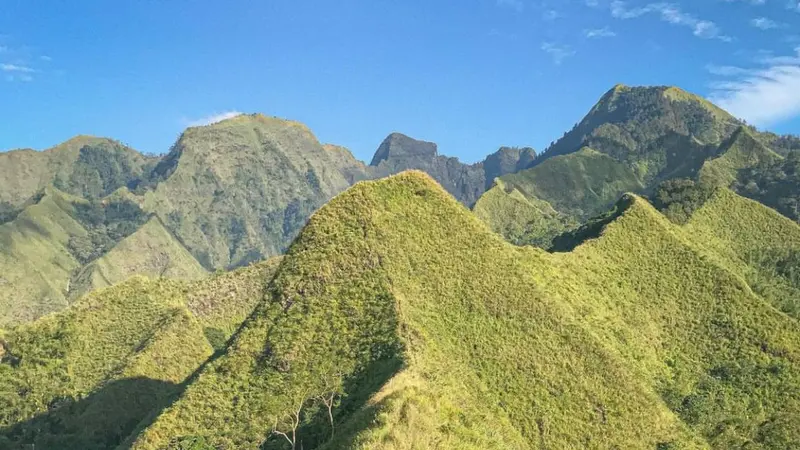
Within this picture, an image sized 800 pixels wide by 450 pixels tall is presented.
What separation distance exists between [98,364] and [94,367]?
1.75 ft

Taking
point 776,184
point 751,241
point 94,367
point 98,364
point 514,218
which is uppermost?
point 514,218

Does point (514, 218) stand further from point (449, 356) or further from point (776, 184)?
point (449, 356)

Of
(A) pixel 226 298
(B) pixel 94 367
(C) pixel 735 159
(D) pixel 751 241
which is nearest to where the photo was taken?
(B) pixel 94 367

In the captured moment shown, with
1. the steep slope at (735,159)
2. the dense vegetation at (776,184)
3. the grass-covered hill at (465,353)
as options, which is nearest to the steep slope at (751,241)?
the grass-covered hill at (465,353)

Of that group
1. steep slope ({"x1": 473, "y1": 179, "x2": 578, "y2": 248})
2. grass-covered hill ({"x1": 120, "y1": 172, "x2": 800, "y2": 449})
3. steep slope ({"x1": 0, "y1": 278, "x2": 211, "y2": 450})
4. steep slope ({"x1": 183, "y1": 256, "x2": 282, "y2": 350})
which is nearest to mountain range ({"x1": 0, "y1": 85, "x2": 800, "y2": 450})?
grass-covered hill ({"x1": 120, "y1": 172, "x2": 800, "y2": 449})

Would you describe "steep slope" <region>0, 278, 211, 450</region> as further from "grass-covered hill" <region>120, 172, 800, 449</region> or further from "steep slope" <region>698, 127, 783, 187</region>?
"steep slope" <region>698, 127, 783, 187</region>

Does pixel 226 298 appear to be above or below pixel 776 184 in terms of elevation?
below

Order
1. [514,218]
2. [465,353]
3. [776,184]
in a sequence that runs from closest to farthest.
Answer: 1. [465,353]
2. [776,184]
3. [514,218]

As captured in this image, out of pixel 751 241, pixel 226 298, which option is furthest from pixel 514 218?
pixel 226 298

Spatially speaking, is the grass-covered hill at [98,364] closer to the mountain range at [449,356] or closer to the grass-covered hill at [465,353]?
the mountain range at [449,356]

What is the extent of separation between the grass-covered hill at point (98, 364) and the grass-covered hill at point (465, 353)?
72.8ft

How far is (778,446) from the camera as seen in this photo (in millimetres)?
43844

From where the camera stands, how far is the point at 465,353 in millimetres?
39750

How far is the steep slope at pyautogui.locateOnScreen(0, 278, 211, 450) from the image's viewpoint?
202ft
